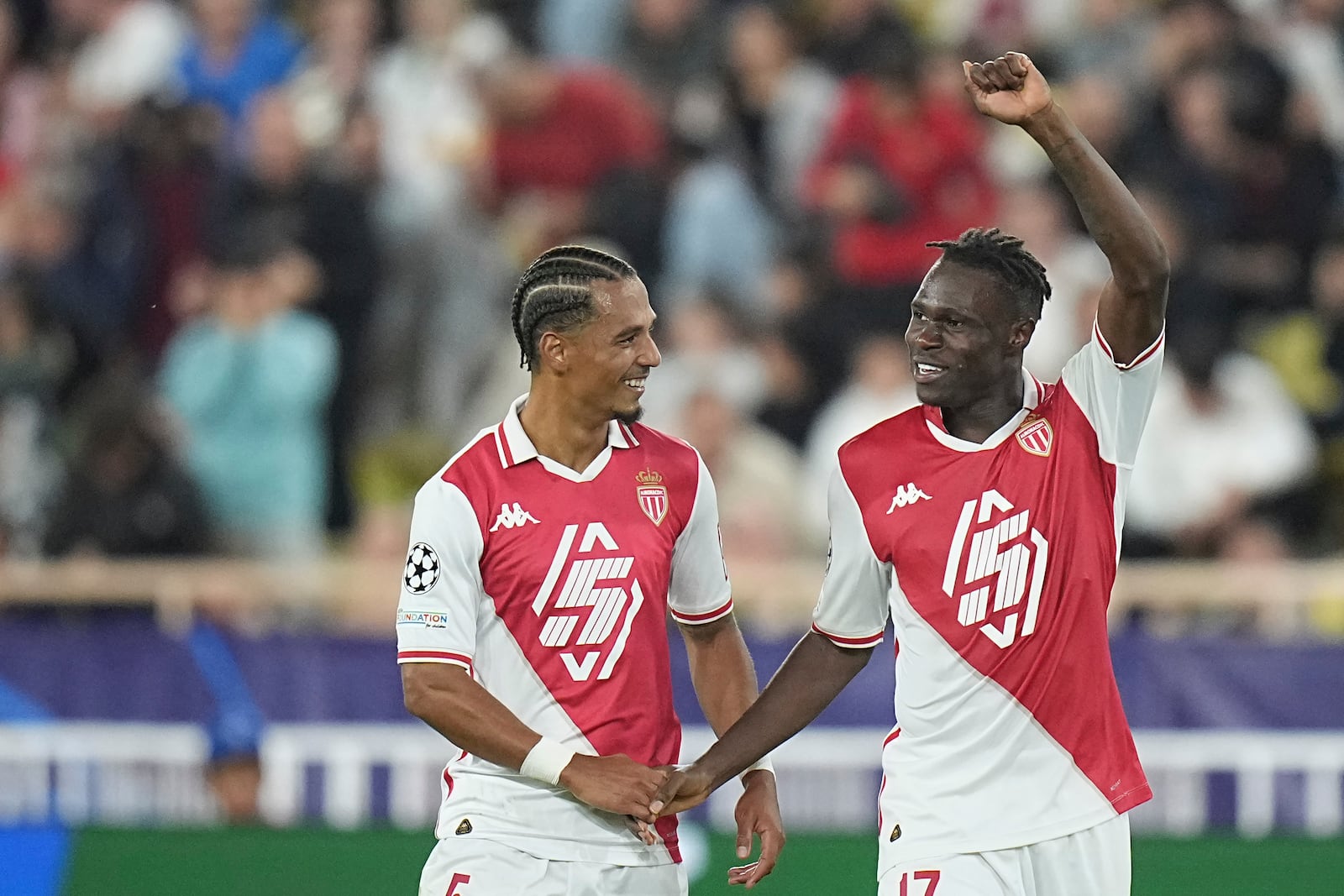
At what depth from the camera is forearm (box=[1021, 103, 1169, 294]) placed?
16.4ft

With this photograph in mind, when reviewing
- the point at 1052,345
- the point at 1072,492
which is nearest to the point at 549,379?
the point at 1072,492

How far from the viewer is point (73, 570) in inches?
403

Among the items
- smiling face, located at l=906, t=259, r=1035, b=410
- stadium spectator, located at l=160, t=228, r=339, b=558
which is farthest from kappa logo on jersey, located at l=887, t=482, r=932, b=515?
stadium spectator, located at l=160, t=228, r=339, b=558

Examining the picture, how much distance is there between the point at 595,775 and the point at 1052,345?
594cm

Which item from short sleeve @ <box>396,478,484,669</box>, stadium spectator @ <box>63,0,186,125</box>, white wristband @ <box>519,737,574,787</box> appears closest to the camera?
white wristband @ <box>519,737,574,787</box>

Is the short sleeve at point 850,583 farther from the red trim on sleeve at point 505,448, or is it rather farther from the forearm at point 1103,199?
the forearm at point 1103,199

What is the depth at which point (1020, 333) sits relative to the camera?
5352mm

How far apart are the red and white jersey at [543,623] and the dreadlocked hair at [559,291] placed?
31 centimetres

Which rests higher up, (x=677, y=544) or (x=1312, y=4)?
(x=1312, y=4)

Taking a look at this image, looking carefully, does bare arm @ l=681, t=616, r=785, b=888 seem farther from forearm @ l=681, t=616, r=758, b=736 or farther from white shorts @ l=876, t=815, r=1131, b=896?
white shorts @ l=876, t=815, r=1131, b=896

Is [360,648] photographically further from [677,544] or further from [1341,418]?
[1341,418]

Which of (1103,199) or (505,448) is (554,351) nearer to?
(505,448)

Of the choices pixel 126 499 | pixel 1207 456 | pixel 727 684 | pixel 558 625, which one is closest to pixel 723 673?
pixel 727 684

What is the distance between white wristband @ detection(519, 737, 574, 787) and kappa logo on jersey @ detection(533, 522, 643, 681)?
23 centimetres
